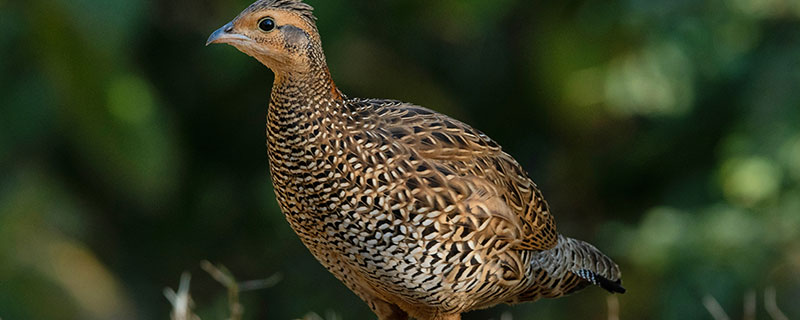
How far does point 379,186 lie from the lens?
12.2 feet

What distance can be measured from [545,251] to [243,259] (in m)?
5.35

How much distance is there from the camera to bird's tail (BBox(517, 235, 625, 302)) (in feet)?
14.0

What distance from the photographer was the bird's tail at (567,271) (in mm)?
4266

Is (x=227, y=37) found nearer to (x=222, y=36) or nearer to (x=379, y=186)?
(x=222, y=36)

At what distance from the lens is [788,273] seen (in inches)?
293

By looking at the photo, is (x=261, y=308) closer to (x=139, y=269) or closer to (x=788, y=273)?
(x=139, y=269)

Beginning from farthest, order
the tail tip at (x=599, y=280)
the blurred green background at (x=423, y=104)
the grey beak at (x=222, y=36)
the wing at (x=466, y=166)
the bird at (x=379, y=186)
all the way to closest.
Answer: the blurred green background at (x=423, y=104)
the tail tip at (x=599, y=280)
the wing at (x=466, y=166)
the bird at (x=379, y=186)
the grey beak at (x=222, y=36)

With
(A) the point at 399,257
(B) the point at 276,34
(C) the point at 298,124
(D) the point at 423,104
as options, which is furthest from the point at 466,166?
(D) the point at 423,104

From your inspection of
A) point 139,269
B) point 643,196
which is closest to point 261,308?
point 139,269

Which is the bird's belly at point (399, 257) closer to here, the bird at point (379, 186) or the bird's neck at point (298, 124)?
the bird at point (379, 186)

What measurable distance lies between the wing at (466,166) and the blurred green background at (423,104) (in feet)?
8.90

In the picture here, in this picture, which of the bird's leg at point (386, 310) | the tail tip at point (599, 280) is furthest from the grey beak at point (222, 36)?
the tail tip at point (599, 280)

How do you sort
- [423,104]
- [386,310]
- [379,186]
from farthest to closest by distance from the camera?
[423,104] < [386,310] < [379,186]

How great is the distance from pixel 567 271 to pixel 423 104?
392 cm
